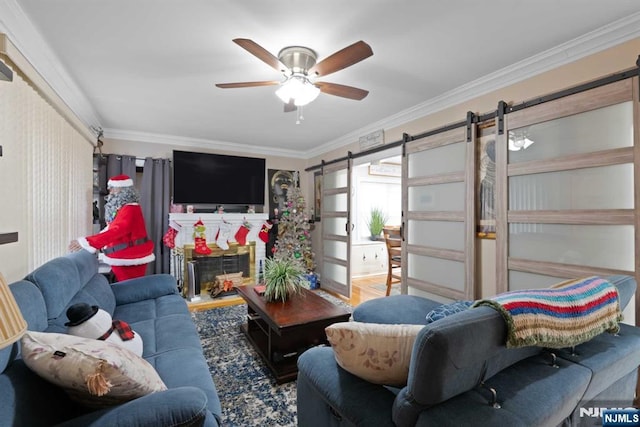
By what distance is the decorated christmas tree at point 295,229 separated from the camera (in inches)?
200

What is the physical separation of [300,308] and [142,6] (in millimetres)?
2329

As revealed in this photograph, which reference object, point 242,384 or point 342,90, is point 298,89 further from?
point 242,384

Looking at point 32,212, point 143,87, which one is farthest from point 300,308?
point 143,87

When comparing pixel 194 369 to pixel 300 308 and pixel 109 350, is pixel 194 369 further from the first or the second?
pixel 300 308

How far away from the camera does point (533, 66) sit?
7.49ft

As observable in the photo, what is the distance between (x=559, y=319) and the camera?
111cm

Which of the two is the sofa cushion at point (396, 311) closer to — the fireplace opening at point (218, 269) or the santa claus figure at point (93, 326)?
the santa claus figure at point (93, 326)

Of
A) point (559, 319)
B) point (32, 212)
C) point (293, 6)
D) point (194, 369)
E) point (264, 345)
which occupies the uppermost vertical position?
point (293, 6)

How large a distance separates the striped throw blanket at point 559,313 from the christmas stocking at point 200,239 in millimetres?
4092

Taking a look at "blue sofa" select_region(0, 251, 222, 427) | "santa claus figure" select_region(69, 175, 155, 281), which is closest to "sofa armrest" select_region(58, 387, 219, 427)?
"blue sofa" select_region(0, 251, 222, 427)

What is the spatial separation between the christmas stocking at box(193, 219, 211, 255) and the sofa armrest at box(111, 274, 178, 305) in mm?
1484

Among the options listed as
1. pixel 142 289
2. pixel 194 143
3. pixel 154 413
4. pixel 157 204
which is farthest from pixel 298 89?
pixel 157 204

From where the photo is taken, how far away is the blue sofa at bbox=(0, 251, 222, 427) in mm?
969

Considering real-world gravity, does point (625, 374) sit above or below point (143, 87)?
below
